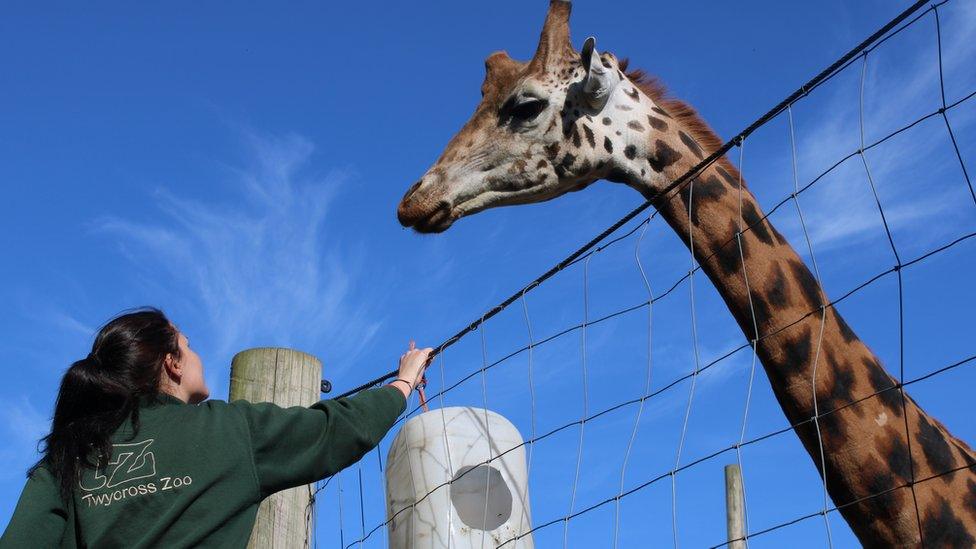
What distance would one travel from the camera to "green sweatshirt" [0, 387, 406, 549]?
216 centimetres

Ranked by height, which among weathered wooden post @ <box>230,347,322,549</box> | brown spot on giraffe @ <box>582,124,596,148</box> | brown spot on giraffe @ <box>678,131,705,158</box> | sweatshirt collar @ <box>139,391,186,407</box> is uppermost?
brown spot on giraffe @ <box>582,124,596,148</box>

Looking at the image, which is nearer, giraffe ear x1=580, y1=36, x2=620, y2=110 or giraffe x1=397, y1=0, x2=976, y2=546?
giraffe x1=397, y1=0, x2=976, y2=546

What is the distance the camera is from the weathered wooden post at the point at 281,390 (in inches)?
158

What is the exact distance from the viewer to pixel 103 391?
235cm

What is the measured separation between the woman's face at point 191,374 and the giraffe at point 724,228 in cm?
148

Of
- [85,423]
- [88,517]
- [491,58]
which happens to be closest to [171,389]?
[85,423]

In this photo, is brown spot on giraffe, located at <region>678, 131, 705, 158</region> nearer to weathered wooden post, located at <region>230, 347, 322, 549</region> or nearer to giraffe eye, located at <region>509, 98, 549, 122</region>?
giraffe eye, located at <region>509, 98, 549, 122</region>

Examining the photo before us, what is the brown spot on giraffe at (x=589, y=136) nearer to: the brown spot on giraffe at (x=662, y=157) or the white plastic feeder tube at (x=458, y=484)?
the brown spot on giraffe at (x=662, y=157)

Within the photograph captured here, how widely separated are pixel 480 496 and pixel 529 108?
4.75 ft

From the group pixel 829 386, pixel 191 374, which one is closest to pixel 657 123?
pixel 829 386

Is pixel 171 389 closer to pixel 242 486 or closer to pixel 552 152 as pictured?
pixel 242 486

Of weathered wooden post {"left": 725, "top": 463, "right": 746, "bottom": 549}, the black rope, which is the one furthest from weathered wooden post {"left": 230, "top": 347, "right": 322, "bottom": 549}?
weathered wooden post {"left": 725, "top": 463, "right": 746, "bottom": 549}

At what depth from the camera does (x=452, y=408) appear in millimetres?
3980

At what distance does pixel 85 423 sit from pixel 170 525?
34cm
